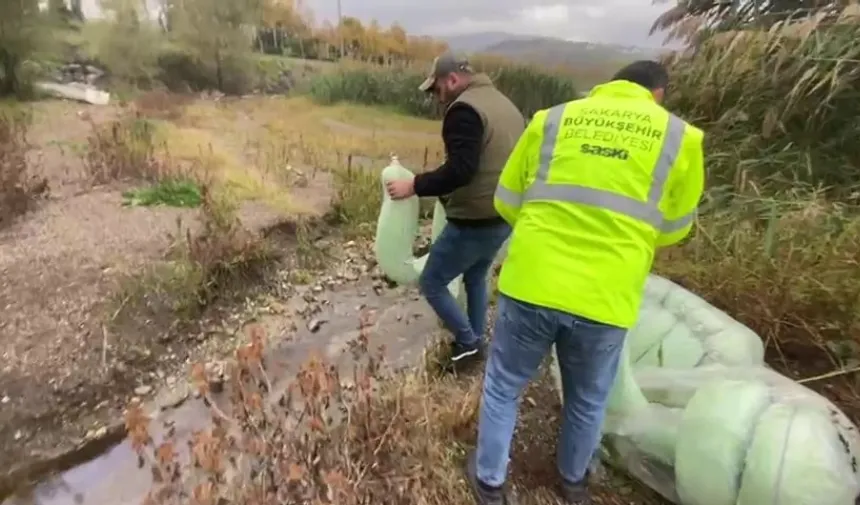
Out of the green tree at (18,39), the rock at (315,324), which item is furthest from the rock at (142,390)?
the green tree at (18,39)

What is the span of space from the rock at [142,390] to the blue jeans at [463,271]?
1.28 metres

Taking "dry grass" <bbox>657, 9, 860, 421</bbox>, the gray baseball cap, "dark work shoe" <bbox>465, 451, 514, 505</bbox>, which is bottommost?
"dark work shoe" <bbox>465, 451, 514, 505</bbox>

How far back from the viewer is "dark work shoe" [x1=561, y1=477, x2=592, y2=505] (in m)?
2.30

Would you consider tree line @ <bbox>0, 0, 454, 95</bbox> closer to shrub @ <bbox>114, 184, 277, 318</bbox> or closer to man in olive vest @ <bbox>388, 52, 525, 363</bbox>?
shrub @ <bbox>114, 184, 277, 318</bbox>

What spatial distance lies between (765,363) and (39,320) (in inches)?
121

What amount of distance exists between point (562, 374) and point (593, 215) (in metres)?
0.52

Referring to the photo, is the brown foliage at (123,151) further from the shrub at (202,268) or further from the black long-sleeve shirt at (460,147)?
the black long-sleeve shirt at (460,147)

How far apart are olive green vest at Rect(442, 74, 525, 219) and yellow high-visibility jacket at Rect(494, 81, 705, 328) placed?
626 millimetres

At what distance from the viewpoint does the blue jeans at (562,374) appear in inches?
77.3

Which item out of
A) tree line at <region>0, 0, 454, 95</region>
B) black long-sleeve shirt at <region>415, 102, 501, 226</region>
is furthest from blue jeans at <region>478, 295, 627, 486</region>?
tree line at <region>0, 0, 454, 95</region>

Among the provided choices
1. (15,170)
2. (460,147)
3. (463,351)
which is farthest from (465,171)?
(15,170)

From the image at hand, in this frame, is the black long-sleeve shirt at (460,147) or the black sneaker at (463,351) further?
the black sneaker at (463,351)

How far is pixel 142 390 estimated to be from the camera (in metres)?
3.21

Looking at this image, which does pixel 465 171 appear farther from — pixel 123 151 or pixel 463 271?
pixel 123 151
